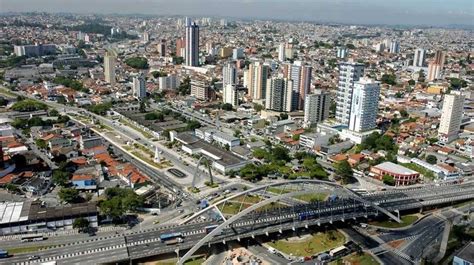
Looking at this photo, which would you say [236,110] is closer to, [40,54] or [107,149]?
[107,149]

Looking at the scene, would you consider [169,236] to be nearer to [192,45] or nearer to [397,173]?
[397,173]

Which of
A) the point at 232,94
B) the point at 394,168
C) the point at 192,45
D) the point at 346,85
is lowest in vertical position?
the point at 394,168

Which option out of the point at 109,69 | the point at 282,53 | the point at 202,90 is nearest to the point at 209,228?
the point at 202,90

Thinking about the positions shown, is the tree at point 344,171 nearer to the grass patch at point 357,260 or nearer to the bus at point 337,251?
the bus at point 337,251

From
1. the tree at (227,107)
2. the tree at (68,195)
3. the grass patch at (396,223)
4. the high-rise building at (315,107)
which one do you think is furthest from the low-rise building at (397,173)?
the tree at (227,107)

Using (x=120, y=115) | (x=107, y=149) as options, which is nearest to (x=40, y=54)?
(x=120, y=115)

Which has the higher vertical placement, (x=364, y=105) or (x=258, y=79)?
(x=364, y=105)
